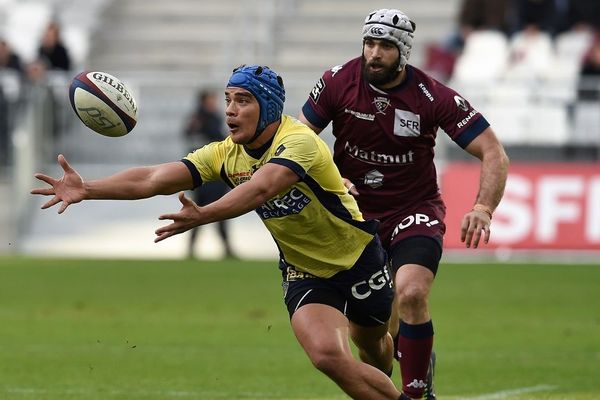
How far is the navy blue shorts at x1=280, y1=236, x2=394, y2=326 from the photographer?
8305 millimetres

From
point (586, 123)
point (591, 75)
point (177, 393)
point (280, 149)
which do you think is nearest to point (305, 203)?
point (280, 149)

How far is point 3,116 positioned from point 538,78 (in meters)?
8.82

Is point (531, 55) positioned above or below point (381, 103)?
below

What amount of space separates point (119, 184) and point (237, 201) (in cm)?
87

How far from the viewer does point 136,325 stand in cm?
1438

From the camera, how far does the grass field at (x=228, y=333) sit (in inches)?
416

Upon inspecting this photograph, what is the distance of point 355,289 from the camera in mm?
8492

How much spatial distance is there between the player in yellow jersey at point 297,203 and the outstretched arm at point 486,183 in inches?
A: 23.4

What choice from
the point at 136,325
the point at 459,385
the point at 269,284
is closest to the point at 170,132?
the point at 269,284

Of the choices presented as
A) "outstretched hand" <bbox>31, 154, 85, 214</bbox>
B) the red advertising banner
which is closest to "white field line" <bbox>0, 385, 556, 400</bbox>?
"outstretched hand" <bbox>31, 154, 85, 214</bbox>

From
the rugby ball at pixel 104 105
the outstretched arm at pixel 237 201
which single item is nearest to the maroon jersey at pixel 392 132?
the rugby ball at pixel 104 105

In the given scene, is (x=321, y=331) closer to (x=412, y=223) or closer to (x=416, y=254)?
(x=416, y=254)

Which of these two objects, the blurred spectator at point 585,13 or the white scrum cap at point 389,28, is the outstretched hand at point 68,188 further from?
the blurred spectator at point 585,13

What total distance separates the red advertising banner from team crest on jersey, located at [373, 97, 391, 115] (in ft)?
39.8
